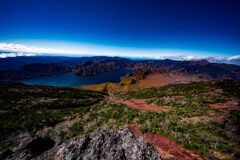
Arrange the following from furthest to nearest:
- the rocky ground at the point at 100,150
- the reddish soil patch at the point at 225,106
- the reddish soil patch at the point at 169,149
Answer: the reddish soil patch at the point at 225,106, the reddish soil patch at the point at 169,149, the rocky ground at the point at 100,150

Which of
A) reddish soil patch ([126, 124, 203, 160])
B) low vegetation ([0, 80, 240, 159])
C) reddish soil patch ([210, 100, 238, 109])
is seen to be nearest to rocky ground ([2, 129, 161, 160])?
reddish soil patch ([126, 124, 203, 160])

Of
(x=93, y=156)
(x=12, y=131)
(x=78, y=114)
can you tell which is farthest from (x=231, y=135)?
(x=12, y=131)

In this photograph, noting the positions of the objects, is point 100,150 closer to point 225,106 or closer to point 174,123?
point 174,123

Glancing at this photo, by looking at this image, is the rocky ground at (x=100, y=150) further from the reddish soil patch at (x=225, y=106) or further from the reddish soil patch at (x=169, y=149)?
the reddish soil patch at (x=225, y=106)

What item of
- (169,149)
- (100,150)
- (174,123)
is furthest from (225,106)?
(100,150)

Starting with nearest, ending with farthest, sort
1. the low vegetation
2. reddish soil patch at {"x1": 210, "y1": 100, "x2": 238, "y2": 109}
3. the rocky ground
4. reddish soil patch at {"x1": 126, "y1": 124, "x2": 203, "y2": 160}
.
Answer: the rocky ground, reddish soil patch at {"x1": 126, "y1": 124, "x2": 203, "y2": 160}, the low vegetation, reddish soil patch at {"x1": 210, "y1": 100, "x2": 238, "y2": 109}

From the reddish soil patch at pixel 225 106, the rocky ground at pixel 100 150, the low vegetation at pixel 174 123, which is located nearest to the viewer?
the rocky ground at pixel 100 150

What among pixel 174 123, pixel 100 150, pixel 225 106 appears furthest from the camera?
pixel 225 106

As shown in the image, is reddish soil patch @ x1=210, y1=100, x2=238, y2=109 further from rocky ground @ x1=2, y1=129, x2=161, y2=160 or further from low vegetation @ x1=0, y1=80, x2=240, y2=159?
rocky ground @ x1=2, y1=129, x2=161, y2=160

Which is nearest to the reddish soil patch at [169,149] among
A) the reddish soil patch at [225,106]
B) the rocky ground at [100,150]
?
the rocky ground at [100,150]

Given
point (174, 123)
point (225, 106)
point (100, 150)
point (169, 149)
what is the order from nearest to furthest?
point (100, 150) → point (169, 149) → point (174, 123) → point (225, 106)

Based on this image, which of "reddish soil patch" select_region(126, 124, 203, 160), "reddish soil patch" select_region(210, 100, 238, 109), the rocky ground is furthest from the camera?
"reddish soil patch" select_region(210, 100, 238, 109)

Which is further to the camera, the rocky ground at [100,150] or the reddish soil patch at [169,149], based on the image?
the reddish soil patch at [169,149]

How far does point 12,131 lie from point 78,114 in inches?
499
